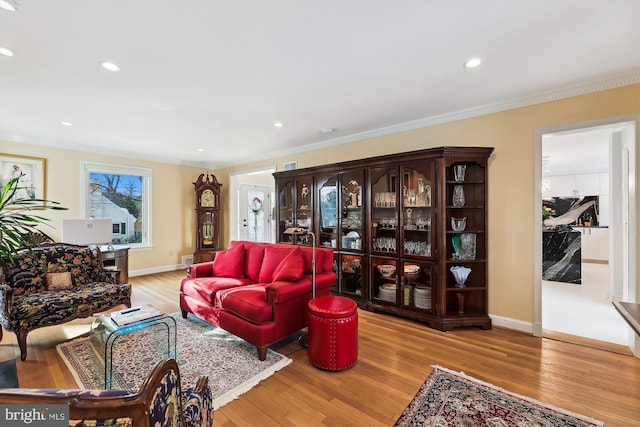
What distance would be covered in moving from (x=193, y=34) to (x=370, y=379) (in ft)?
9.71

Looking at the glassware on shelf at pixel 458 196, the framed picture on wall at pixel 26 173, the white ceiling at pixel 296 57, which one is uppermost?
the white ceiling at pixel 296 57

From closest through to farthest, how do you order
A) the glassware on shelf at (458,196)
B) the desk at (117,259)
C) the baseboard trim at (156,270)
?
the glassware on shelf at (458,196) < the desk at (117,259) < the baseboard trim at (156,270)

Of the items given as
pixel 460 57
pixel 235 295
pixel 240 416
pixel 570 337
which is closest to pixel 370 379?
pixel 240 416

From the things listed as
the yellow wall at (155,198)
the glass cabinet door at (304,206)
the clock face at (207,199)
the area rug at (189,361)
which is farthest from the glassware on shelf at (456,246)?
the yellow wall at (155,198)

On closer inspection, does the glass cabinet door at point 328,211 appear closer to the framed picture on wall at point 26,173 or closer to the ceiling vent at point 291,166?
the ceiling vent at point 291,166

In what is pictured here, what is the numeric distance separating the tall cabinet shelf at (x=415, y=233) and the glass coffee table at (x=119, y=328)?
233cm

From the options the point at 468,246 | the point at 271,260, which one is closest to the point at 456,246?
the point at 468,246

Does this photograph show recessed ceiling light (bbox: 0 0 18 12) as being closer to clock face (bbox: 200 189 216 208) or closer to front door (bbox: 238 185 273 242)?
clock face (bbox: 200 189 216 208)

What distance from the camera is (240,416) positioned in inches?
71.3

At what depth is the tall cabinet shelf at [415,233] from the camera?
321 cm

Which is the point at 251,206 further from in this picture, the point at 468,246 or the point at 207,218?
the point at 468,246

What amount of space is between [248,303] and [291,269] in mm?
553

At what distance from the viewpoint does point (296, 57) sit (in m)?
2.24

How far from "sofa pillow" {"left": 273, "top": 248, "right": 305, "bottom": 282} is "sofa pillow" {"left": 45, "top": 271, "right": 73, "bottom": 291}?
2.39m
